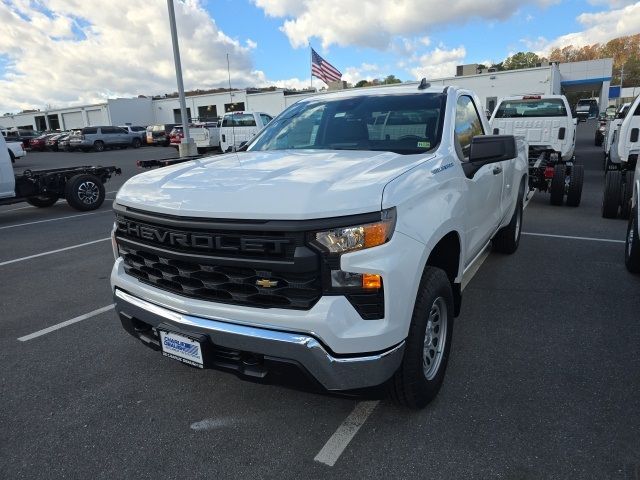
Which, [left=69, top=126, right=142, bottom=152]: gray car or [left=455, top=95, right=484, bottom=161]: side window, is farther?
[left=69, top=126, right=142, bottom=152]: gray car

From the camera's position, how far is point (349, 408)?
9.62 feet

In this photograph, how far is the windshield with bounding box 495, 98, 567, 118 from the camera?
1069 cm

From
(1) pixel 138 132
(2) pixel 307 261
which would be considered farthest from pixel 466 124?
(1) pixel 138 132

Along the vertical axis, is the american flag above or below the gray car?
above

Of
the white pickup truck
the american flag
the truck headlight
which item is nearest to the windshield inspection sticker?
the white pickup truck

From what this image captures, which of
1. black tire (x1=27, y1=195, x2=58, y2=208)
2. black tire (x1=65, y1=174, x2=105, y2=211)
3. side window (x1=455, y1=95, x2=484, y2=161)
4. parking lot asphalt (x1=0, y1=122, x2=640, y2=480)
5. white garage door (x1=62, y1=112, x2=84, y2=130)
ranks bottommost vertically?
parking lot asphalt (x1=0, y1=122, x2=640, y2=480)

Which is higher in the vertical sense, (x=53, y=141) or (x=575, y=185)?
(x=53, y=141)

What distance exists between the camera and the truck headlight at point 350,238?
86.3 inches

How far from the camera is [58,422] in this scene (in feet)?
9.52

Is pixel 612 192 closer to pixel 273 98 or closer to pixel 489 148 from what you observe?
pixel 489 148

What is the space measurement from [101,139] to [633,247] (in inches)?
1469

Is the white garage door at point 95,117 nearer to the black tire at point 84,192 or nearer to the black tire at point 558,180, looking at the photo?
the black tire at point 84,192

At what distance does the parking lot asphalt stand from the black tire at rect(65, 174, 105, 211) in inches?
251

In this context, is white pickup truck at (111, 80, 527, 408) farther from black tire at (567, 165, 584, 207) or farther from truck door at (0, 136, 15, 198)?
truck door at (0, 136, 15, 198)
